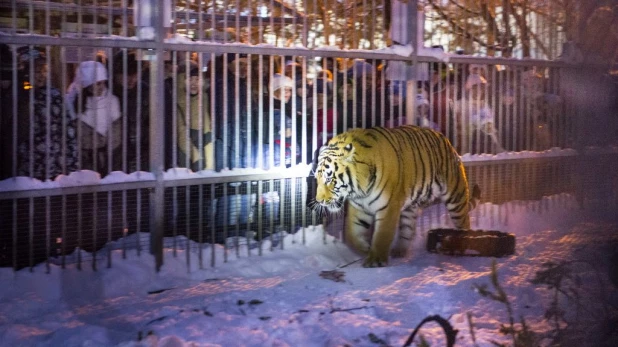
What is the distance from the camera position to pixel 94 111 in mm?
6699

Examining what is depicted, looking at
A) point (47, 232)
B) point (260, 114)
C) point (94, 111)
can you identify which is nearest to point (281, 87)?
point (260, 114)

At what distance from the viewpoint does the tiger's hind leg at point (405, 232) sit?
8008 mm

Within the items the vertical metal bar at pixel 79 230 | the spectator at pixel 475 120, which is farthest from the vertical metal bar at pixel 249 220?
the spectator at pixel 475 120

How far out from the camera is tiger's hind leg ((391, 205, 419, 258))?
315 inches

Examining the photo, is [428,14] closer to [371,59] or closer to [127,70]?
[371,59]

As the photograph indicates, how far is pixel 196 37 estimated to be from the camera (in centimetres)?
734

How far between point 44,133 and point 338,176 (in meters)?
2.63

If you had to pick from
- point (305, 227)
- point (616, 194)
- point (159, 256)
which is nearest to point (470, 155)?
point (305, 227)

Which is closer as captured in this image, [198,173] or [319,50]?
[198,173]

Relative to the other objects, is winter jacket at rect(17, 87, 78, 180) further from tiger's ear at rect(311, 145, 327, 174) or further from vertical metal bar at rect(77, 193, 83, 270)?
tiger's ear at rect(311, 145, 327, 174)

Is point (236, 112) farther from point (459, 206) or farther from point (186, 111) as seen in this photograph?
point (459, 206)

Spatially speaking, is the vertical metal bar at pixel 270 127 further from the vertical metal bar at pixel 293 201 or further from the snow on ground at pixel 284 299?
the snow on ground at pixel 284 299

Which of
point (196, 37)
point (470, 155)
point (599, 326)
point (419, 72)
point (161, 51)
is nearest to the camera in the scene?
point (599, 326)

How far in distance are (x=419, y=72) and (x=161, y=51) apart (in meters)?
3.02
